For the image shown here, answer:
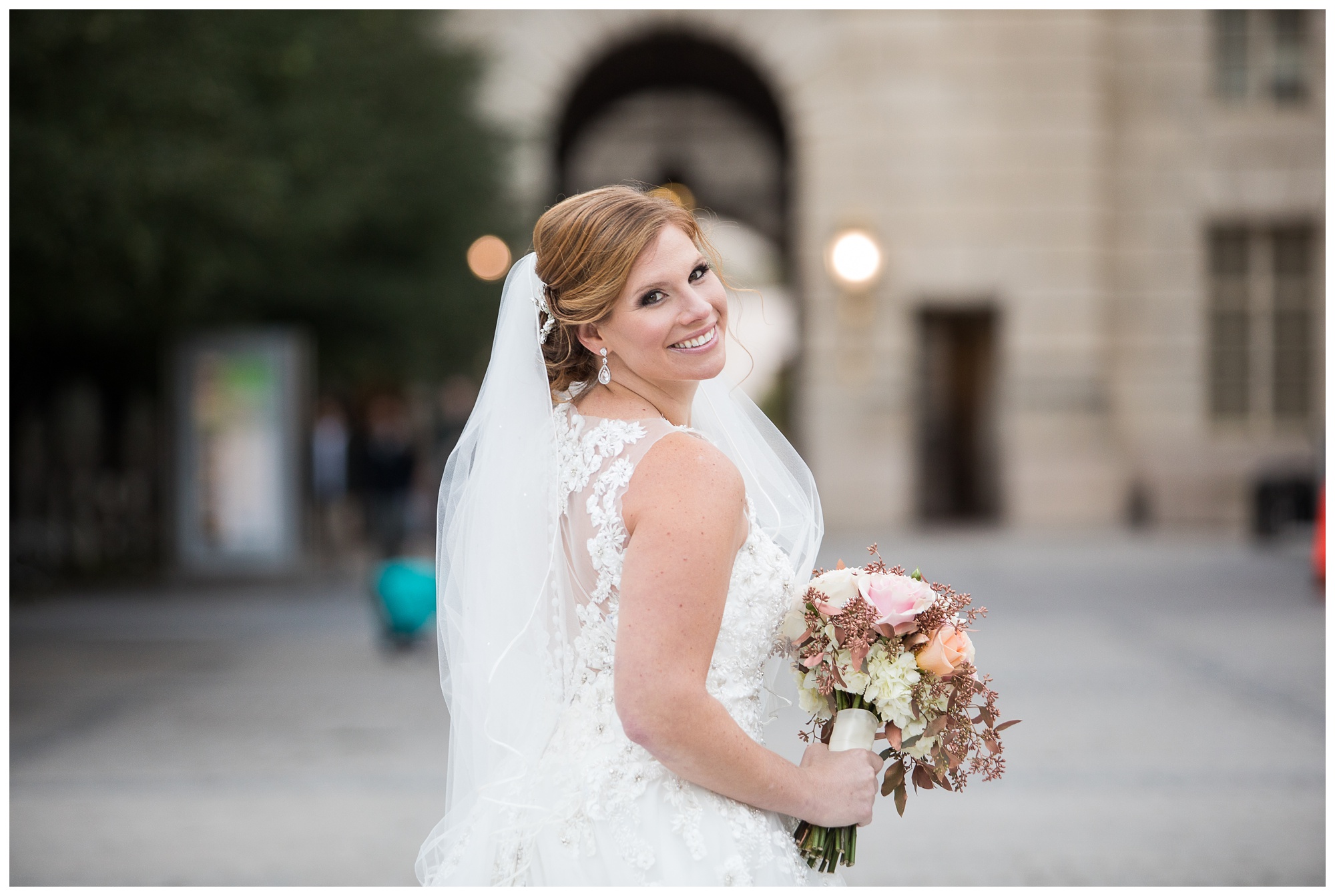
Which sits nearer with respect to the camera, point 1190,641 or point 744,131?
point 1190,641

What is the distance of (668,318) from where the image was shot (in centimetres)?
217

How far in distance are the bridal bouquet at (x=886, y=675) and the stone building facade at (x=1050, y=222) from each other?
18.2 m

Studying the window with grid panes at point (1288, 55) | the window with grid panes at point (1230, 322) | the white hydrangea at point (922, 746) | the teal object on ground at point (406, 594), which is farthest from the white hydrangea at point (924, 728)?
the window with grid panes at point (1288, 55)

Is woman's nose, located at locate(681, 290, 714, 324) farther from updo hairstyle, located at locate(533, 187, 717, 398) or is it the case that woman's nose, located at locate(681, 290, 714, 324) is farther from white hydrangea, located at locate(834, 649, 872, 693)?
white hydrangea, located at locate(834, 649, 872, 693)

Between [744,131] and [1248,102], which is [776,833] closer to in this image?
[1248,102]

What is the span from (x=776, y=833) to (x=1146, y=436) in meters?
20.0

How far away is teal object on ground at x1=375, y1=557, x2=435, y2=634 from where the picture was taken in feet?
33.0

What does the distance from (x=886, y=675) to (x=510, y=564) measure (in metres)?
0.70

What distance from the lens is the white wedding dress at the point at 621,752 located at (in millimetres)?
2197

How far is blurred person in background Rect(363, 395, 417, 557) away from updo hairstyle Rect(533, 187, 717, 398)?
13.5 meters

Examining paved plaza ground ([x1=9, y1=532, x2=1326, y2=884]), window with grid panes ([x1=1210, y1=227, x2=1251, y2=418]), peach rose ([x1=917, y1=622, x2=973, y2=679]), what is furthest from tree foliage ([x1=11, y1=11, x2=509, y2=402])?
window with grid panes ([x1=1210, y1=227, x2=1251, y2=418])

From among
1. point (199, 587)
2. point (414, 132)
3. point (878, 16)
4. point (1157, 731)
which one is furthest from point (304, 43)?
point (1157, 731)

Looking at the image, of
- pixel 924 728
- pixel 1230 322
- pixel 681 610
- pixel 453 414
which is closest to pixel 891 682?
pixel 924 728

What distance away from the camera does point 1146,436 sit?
20.8m
